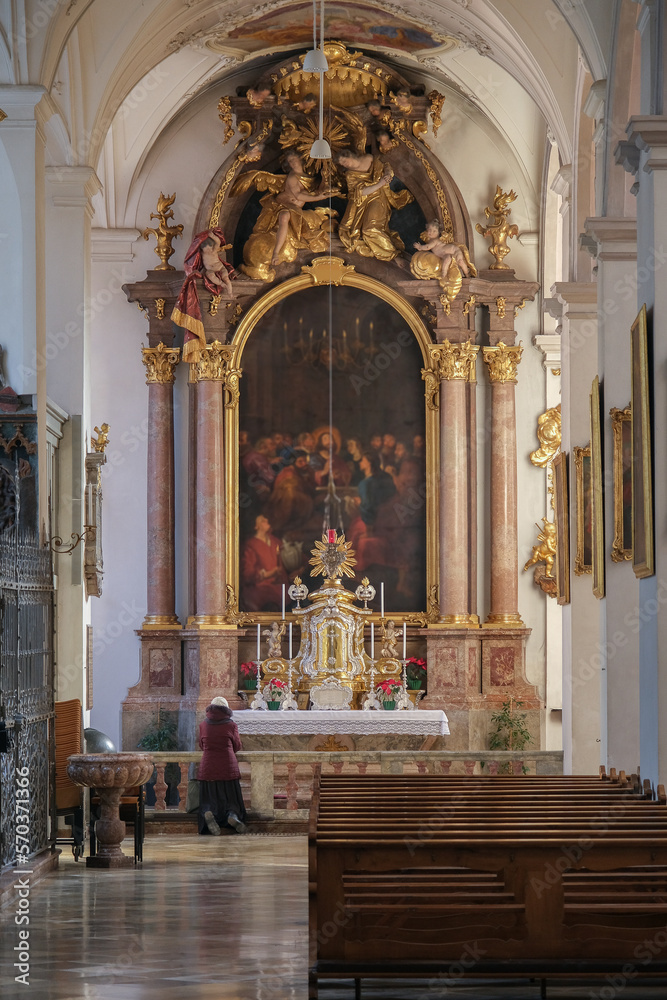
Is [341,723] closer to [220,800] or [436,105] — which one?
[220,800]

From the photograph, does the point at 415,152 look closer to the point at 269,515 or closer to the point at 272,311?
the point at 272,311

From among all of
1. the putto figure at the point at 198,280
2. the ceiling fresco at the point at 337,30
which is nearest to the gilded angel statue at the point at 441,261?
the ceiling fresco at the point at 337,30

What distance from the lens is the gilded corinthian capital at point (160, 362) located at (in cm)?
1808

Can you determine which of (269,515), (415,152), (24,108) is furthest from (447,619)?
(24,108)

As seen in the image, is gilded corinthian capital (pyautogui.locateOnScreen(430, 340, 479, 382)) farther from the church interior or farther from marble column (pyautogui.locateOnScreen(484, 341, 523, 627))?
marble column (pyautogui.locateOnScreen(484, 341, 523, 627))

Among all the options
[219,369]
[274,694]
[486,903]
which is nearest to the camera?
[486,903]

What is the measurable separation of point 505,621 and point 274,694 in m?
3.08

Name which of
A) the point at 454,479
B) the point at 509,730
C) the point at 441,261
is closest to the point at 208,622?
the point at 454,479

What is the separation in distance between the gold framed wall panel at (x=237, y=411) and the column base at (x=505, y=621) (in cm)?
81

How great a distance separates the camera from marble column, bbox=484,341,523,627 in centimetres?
1795

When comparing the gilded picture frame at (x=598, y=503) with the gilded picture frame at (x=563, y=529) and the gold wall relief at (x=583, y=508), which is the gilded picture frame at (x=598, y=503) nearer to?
the gold wall relief at (x=583, y=508)

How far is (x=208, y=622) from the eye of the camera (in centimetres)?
1761

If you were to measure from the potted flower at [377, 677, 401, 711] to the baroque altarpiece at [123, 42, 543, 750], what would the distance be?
0.53 meters

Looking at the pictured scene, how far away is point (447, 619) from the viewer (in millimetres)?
17766
